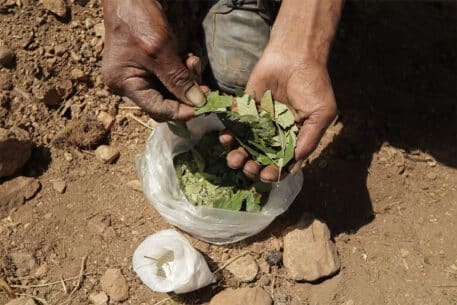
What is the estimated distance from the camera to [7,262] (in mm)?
2316

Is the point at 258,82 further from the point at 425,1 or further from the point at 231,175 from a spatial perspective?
the point at 425,1

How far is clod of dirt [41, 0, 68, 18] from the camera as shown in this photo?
268cm

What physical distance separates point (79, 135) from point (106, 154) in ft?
0.55

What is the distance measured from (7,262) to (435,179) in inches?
88.5

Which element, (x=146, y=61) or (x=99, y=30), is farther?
(x=99, y=30)

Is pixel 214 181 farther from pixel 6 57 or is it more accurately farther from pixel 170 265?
pixel 6 57

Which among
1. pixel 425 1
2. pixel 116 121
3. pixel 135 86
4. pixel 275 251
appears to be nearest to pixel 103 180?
pixel 116 121

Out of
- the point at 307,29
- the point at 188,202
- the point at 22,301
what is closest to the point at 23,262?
the point at 22,301

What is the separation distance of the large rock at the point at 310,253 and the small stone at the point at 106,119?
1120mm

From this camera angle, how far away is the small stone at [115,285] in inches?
90.4

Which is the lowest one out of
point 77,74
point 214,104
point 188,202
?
point 188,202

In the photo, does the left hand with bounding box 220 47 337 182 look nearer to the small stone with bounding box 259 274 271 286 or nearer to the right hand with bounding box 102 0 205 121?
the right hand with bounding box 102 0 205 121

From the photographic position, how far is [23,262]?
2.34 m

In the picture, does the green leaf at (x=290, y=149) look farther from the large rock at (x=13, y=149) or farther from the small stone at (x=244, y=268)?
the large rock at (x=13, y=149)
